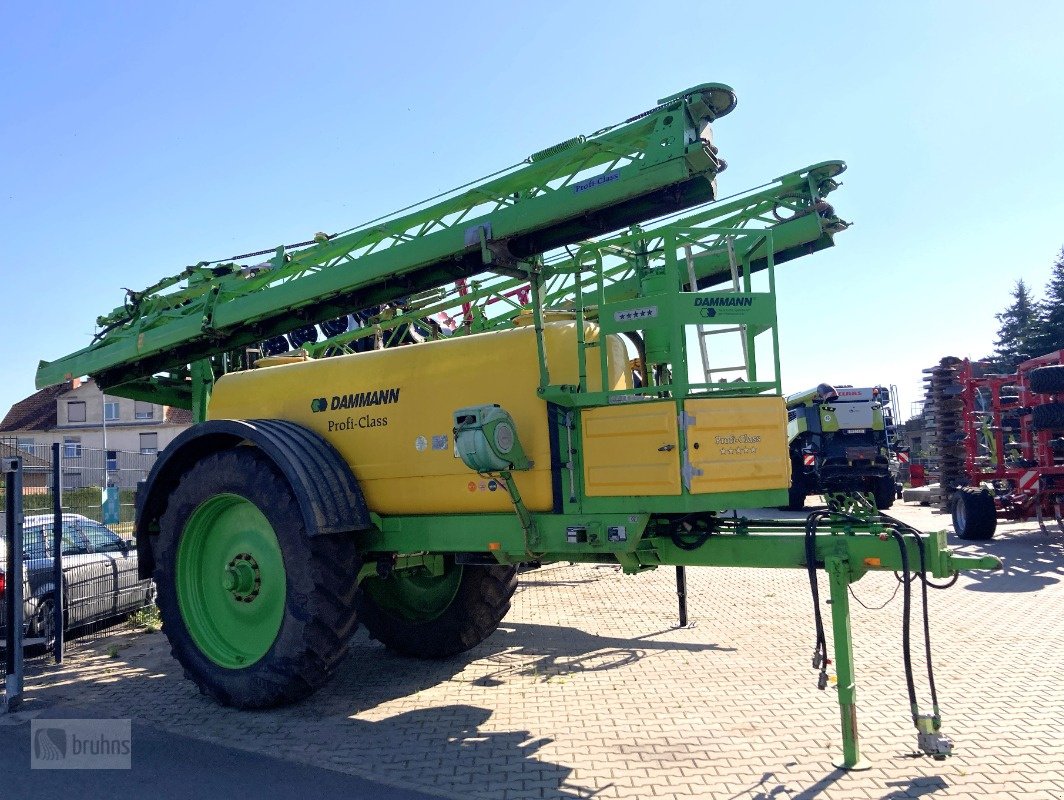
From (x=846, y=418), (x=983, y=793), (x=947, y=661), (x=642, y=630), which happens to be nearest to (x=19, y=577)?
(x=642, y=630)

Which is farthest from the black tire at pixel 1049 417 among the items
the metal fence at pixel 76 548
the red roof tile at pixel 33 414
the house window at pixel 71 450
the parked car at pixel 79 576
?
the red roof tile at pixel 33 414

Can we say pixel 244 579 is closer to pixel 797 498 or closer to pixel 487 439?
pixel 487 439

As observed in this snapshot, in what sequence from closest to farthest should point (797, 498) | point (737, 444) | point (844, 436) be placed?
point (737, 444) < point (844, 436) < point (797, 498)

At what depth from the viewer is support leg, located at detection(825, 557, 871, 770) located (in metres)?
4.60

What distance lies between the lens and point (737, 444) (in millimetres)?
5035

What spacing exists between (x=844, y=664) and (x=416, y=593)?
13.3 ft

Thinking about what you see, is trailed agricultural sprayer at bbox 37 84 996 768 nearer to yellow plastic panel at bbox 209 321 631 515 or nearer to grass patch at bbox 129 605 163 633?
yellow plastic panel at bbox 209 321 631 515

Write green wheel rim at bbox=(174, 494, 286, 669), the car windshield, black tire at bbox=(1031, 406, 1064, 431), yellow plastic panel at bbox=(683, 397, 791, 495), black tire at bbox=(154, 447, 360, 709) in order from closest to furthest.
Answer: yellow plastic panel at bbox=(683, 397, 791, 495) → black tire at bbox=(154, 447, 360, 709) → green wheel rim at bbox=(174, 494, 286, 669) → the car windshield → black tire at bbox=(1031, 406, 1064, 431)

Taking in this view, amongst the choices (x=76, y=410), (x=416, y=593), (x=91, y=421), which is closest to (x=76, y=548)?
(x=416, y=593)

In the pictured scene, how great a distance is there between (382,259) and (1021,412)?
40.5 feet

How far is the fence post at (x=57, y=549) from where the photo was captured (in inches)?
300

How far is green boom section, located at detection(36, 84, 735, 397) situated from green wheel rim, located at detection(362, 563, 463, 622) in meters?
2.44

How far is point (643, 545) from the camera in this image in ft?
17.5

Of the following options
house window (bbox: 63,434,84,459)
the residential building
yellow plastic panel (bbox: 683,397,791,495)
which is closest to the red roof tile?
the residential building
